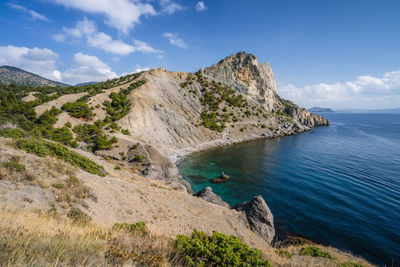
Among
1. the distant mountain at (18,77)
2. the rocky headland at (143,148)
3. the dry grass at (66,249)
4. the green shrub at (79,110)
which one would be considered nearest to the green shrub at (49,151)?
the rocky headland at (143,148)

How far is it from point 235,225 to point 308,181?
2022 cm

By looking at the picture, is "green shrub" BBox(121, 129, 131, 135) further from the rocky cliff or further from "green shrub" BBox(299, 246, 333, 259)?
"green shrub" BBox(299, 246, 333, 259)

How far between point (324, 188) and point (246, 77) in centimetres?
7368

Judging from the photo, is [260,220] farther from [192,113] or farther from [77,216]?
[192,113]

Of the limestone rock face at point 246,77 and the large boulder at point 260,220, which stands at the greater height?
the limestone rock face at point 246,77

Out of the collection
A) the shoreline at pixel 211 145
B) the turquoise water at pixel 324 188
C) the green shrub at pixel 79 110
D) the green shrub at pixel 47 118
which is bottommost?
the turquoise water at pixel 324 188

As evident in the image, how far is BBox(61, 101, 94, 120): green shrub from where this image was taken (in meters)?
33.2

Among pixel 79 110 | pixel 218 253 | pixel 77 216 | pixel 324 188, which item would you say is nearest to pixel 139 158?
pixel 79 110

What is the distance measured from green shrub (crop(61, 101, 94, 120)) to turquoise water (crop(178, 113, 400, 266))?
22.2 meters

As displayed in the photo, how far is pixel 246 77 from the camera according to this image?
88188 mm

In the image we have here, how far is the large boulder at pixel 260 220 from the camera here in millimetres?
15570

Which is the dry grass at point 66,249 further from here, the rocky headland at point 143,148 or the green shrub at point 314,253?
the green shrub at point 314,253

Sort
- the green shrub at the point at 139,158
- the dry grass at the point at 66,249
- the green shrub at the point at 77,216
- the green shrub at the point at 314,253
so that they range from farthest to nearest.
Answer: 1. the green shrub at the point at 139,158
2. the green shrub at the point at 314,253
3. the green shrub at the point at 77,216
4. the dry grass at the point at 66,249

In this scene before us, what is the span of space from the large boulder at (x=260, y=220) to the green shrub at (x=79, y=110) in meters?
34.9
